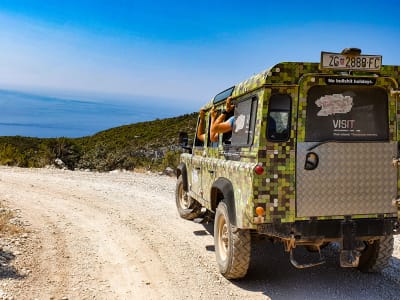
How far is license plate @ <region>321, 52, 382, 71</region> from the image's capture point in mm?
4312

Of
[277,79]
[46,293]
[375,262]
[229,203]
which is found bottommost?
[46,293]

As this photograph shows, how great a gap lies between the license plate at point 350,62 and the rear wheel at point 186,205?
4.31 metres

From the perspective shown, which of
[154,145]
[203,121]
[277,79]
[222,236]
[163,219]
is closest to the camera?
[277,79]

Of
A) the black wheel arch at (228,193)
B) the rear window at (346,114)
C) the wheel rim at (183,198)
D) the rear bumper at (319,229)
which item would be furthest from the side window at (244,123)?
the wheel rim at (183,198)

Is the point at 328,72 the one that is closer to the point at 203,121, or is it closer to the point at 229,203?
the point at 229,203

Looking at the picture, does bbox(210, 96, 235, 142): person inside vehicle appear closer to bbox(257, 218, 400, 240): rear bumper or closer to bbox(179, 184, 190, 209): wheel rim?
bbox(257, 218, 400, 240): rear bumper

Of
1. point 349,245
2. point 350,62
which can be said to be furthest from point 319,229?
point 350,62

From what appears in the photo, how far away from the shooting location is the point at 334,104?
4.45 meters

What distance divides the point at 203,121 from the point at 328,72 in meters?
3.31

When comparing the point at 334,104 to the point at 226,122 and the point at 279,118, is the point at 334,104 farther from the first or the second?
the point at 226,122

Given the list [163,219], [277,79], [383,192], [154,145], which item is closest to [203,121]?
[163,219]

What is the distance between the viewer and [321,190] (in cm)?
440

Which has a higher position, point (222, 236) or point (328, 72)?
point (328, 72)

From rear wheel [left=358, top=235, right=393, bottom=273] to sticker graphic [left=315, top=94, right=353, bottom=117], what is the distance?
1855 mm
